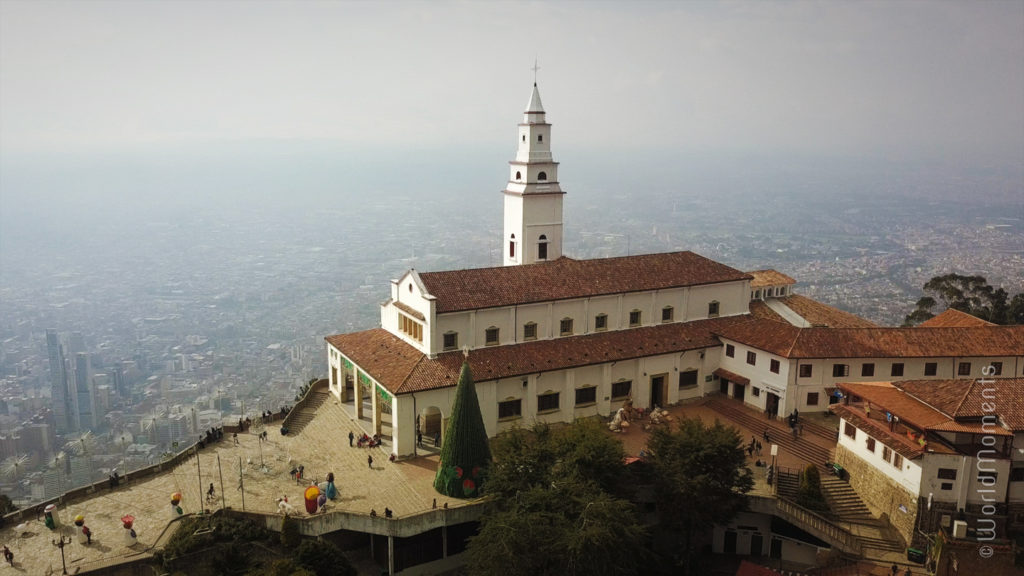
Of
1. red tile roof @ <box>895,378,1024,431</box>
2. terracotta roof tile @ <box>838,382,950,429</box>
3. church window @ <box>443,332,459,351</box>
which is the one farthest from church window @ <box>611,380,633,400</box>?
red tile roof @ <box>895,378,1024,431</box>

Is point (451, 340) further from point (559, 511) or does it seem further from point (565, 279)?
point (559, 511)

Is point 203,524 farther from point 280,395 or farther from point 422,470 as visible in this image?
point 280,395

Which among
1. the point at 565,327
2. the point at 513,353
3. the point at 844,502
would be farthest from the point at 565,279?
the point at 844,502

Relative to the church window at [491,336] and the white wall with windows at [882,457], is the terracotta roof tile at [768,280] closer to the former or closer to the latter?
the white wall with windows at [882,457]

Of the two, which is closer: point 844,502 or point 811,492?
point 811,492

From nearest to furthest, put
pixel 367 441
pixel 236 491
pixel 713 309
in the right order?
pixel 236 491 → pixel 367 441 → pixel 713 309

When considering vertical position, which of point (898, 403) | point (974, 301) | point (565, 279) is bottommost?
point (974, 301)

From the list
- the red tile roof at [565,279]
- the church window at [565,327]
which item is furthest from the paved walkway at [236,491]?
the church window at [565,327]

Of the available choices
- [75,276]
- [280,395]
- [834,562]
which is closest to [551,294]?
[834,562]
